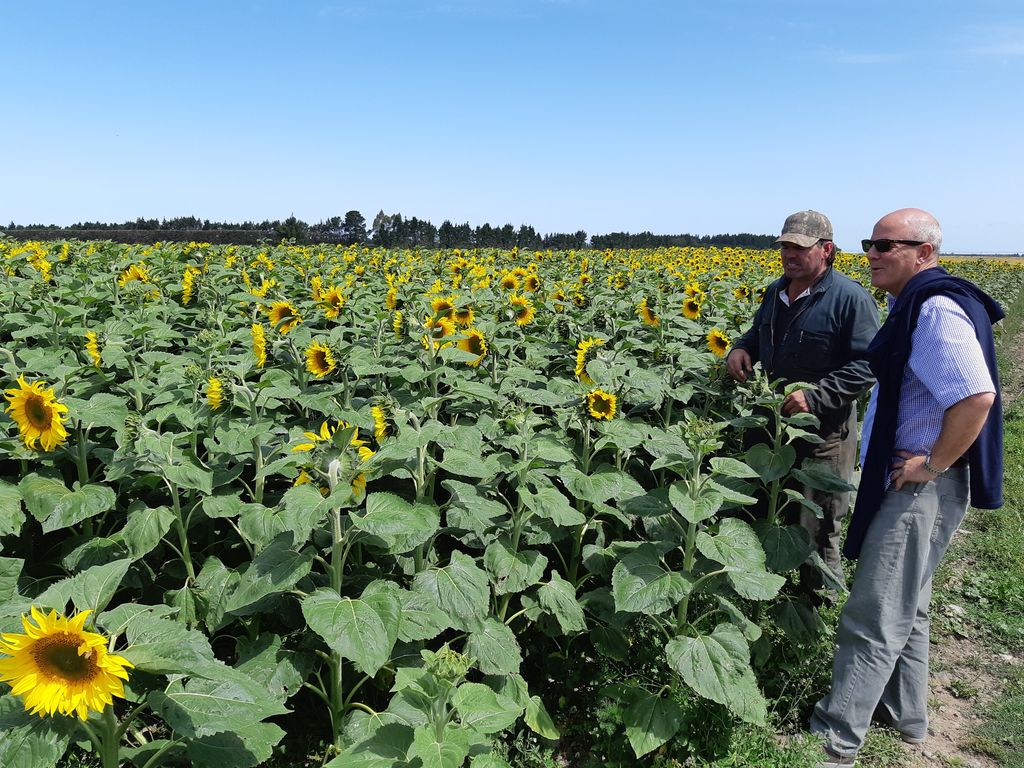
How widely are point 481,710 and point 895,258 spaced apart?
264 cm

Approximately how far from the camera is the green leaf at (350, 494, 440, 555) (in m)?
2.34

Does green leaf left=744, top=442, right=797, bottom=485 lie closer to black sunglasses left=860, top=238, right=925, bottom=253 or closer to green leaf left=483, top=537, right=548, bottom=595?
black sunglasses left=860, top=238, right=925, bottom=253

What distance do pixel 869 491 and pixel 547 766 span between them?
1885 mm

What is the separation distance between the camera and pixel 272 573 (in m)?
2.40

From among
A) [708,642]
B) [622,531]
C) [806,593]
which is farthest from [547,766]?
[806,593]

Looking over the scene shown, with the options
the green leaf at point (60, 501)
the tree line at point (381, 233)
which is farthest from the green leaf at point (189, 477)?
the tree line at point (381, 233)

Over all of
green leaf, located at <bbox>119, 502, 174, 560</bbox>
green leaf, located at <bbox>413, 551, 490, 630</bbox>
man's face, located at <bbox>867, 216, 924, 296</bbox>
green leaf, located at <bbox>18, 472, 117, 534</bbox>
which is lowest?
green leaf, located at <bbox>413, 551, 490, 630</bbox>

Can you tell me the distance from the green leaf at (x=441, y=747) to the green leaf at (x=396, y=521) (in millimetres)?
606

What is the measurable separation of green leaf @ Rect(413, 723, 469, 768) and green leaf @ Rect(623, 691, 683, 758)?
1252mm

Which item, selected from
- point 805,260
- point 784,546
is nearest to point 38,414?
point 784,546

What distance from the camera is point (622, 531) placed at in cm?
394

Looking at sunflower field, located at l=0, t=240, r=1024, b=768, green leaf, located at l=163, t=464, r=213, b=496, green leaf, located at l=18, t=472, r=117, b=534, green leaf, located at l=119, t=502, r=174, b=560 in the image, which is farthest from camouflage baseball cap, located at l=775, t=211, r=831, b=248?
green leaf, located at l=18, t=472, r=117, b=534

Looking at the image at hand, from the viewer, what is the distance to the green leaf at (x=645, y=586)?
2859 millimetres

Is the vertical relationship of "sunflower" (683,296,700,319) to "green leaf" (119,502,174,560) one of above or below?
above
